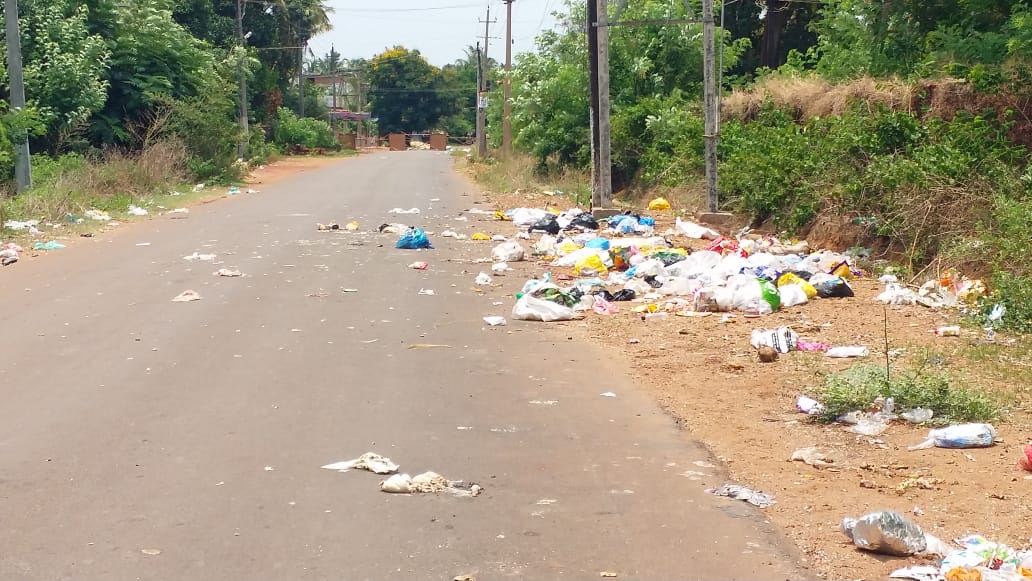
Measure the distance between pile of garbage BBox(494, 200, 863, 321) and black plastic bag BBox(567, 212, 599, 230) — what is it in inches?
57.2

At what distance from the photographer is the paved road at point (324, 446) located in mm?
4488

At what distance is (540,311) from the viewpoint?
1027cm

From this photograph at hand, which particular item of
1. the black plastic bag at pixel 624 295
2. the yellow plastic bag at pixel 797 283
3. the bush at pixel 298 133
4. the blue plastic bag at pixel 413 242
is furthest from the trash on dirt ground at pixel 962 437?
the bush at pixel 298 133

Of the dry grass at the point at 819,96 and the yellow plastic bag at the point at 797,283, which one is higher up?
the dry grass at the point at 819,96

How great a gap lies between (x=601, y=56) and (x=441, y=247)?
6140mm

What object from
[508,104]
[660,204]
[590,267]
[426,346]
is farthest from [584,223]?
[508,104]

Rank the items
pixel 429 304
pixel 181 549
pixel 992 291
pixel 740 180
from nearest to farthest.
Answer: pixel 181 549, pixel 992 291, pixel 429 304, pixel 740 180

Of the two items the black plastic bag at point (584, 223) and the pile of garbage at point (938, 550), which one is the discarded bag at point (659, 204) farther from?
the pile of garbage at point (938, 550)

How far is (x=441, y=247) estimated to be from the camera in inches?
625

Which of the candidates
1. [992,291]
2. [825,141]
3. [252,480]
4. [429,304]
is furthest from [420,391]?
[825,141]

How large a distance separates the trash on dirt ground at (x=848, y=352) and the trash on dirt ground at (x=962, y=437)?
2106 mm

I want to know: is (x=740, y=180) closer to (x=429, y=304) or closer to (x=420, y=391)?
(x=429, y=304)

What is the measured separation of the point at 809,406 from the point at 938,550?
2348 mm

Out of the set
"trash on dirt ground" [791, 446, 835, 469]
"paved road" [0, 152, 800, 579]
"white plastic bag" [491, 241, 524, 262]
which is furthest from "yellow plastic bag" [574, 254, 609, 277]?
"trash on dirt ground" [791, 446, 835, 469]
